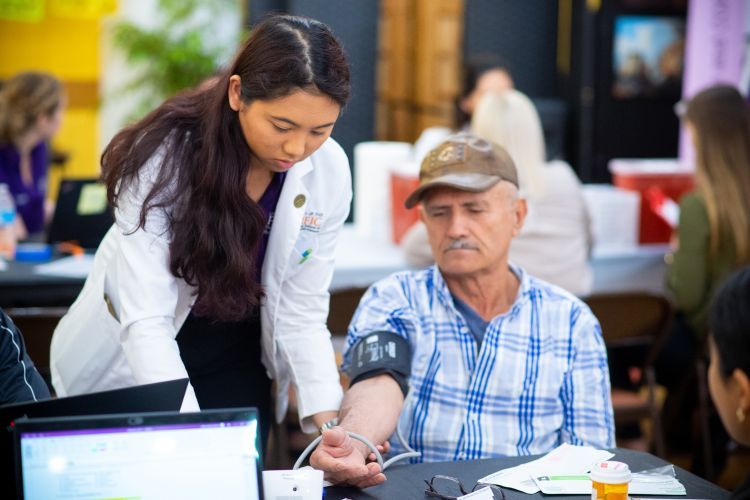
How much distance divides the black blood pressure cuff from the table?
24 centimetres

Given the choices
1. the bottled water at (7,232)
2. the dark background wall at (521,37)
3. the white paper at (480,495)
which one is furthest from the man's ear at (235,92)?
the dark background wall at (521,37)

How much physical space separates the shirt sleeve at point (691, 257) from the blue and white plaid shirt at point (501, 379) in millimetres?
1740

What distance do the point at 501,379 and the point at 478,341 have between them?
11 centimetres

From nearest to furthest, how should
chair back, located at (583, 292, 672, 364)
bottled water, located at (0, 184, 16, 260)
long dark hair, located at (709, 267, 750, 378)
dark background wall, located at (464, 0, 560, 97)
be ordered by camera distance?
long dark hair, located at (709, 267, 750, 378) < chair back, located at (583, 292, 672, 364) < bottled water, located at (0, 184, 16, 260) < dark background wall, located at (464, 0, 560, 97)

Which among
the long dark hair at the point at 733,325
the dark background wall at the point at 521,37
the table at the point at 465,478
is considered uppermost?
the dark background wall at the point at 521,37

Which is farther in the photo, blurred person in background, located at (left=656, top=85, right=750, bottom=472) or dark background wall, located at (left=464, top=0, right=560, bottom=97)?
dark background wall, located at (left=464, top=0, right=560, bottom=97)

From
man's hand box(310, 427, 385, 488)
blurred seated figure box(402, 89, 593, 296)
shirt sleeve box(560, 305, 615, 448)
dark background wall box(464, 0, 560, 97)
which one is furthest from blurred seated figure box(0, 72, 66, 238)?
man's hand box(310, 427, 385, 488)

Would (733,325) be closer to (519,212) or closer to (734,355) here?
(734,355)

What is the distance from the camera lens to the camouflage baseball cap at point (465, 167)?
237 cm

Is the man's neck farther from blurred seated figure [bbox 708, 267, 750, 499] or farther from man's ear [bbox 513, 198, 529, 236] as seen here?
blurred seated figure [bbox 708, 267, 750, 499]

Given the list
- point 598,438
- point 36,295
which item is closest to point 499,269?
point 598,438

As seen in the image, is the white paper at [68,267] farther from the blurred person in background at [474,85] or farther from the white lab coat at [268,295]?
the blurred person in background at [474,85]

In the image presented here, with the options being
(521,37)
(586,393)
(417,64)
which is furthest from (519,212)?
(417,64)

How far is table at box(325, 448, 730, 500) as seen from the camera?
1.81 metres
